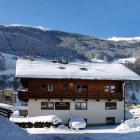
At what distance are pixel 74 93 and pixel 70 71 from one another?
3.05m

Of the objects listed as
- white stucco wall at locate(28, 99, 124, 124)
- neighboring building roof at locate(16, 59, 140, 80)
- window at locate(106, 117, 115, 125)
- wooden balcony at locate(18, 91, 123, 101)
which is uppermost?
neighboring building roof at locate(16, 59, 140, 80)

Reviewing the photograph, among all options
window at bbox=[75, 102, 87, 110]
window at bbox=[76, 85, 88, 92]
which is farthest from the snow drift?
window at bbox=[76, 85, 88, 92]

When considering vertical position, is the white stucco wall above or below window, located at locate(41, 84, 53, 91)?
below

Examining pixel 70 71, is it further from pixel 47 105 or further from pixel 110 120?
pixel 110 120

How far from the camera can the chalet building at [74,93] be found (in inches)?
1994

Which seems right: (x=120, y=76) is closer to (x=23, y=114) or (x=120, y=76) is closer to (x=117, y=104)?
(x=117, y=104)

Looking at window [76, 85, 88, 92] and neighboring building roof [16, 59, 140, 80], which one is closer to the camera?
neighboring building roof [16, 59, 140, 80]

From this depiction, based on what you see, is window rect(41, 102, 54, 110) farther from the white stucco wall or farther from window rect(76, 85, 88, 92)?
window rect(76, 85, 88, 92)

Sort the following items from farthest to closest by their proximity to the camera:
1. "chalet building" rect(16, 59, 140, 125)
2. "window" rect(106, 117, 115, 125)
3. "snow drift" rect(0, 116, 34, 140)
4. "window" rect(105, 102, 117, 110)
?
"window" rect(105, 102, 117, 110)
"window" rect(106, 117, 115, 125)
"chalet building" rect(16, 59, 140, 125)
"snow drift" rect(0, 116, 34, 140)

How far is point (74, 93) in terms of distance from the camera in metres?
51.7

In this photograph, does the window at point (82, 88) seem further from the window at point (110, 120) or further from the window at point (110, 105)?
the window at point (110, 120)

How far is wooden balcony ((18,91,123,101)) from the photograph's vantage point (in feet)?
165

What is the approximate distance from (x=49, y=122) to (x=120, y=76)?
47.6 feet

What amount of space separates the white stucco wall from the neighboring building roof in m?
3.13
